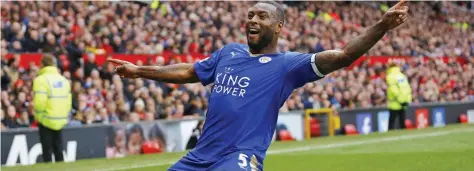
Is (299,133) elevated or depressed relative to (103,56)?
depressed

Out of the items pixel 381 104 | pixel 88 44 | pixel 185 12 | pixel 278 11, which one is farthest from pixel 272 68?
pixel 381 104

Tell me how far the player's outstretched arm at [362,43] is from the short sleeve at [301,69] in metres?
0.05

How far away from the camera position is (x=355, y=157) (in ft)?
46.0

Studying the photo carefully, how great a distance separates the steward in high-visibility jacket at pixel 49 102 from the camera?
14.6 meters

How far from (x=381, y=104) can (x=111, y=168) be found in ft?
44.3

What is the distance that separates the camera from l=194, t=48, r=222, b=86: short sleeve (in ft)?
20.8

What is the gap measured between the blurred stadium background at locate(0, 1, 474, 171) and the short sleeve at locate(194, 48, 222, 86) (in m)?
6.13

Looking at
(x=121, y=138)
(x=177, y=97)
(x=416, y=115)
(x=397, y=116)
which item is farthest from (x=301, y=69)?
(x=416, y=115)

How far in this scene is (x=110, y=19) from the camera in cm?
2081

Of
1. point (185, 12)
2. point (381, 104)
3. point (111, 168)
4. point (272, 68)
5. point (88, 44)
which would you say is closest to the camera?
point (272, 68)

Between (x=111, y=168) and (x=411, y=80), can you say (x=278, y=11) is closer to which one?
(x=111, y=168)

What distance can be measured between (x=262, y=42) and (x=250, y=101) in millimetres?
432

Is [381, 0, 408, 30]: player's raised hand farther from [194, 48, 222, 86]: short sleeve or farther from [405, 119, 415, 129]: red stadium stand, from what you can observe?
[405, 119, 415, 129]: red stadium stand

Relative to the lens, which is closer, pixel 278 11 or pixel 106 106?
pixel 278 11
